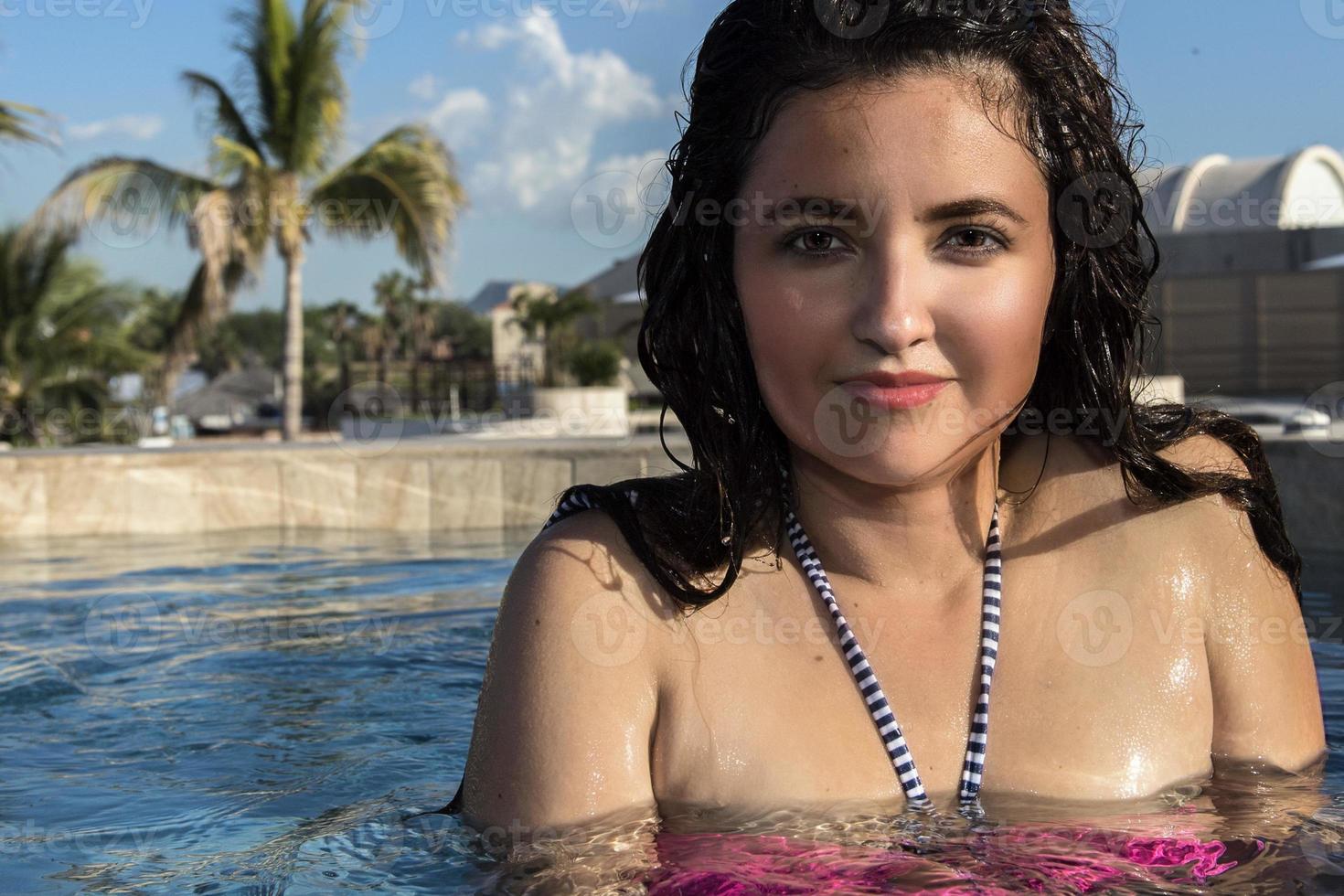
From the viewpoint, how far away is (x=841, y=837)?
61.5 inches

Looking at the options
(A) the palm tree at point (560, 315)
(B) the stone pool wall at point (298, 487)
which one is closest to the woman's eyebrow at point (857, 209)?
(B) the stone pool wall at point (298, 487)

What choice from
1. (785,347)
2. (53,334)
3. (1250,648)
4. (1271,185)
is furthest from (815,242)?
(1271,185)

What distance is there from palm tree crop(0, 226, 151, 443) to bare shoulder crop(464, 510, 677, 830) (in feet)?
55.0

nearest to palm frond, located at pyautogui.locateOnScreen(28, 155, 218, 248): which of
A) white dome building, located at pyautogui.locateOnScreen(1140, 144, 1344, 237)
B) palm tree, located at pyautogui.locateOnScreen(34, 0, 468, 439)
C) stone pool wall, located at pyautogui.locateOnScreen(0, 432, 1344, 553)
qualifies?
palm tree, located at pyautogui.locateOnScreen(34, 0, 468, 439)

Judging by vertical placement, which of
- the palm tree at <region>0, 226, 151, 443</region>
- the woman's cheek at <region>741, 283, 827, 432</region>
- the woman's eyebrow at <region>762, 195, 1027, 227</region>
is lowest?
the woman's cheek at <region>741, 283, 827, 432</region>

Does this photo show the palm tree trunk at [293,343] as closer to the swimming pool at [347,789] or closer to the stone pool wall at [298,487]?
the stone pool wall at [298,487]

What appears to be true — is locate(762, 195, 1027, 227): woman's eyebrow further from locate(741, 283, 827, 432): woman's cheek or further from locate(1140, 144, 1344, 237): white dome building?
locate(1140, 144, 1344, 237): white dome building

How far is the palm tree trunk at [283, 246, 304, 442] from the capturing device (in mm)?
16906

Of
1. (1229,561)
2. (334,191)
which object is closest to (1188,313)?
(334,191)

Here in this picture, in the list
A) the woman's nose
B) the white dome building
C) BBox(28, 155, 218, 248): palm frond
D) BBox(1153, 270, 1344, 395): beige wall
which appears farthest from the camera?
the white dome building

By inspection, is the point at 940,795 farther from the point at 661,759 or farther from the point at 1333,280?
the point at 1333,280

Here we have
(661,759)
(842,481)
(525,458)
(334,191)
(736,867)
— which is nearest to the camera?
(736,867)

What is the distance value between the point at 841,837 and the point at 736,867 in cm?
16

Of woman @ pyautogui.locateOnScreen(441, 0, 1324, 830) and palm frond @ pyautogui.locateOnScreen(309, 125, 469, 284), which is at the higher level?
palm frond @ pyautogui.locateOnScreen(309, 125, 469, 284)
